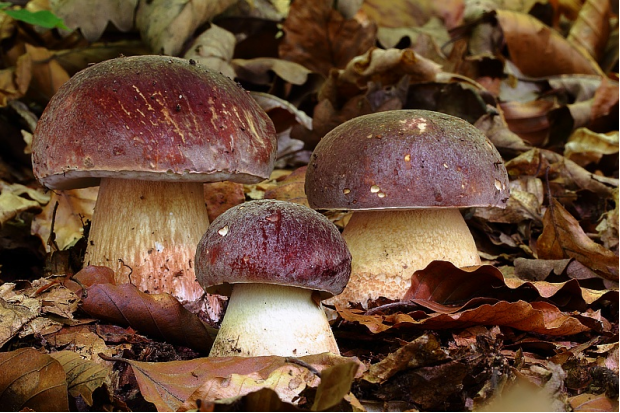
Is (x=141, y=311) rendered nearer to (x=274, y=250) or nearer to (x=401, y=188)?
(x=274, y=250)

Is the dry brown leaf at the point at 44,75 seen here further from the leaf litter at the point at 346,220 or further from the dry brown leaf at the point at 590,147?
the dry brown leaf at the point at 590,147

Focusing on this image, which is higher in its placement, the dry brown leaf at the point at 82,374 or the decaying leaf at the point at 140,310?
the dry brown leaf at the point at 82,374

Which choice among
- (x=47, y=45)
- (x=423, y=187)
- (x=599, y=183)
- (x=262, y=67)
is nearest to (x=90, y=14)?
(x=47, y=45)

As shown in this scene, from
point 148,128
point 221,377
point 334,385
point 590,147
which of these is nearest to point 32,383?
point 221,377

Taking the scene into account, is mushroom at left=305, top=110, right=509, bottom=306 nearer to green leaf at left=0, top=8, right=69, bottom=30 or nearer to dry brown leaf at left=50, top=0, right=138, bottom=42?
green leaf at left=0, top=8, right=69, bottom=30

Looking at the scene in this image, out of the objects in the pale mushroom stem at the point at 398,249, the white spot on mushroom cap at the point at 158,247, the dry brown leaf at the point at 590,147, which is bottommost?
the dry brown leaf at the point at 590,147

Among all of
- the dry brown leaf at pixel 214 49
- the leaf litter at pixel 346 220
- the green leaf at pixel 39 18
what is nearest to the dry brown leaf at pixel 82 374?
the leaf litter at pixel 346 220

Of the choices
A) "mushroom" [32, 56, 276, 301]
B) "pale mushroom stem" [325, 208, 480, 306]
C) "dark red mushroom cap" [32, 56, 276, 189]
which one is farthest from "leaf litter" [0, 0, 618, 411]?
"dark red mushroom cap" [32, 56, 276, 189]
